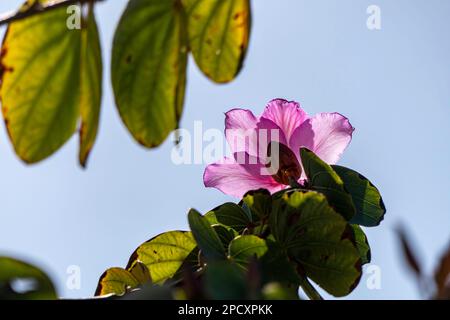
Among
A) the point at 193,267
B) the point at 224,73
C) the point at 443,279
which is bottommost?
the point at 193,267

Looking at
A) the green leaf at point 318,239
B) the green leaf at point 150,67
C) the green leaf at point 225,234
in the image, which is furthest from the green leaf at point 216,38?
the green leaf at point 225,234

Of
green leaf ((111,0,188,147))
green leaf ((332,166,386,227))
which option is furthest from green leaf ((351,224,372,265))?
green leaf ((111,0,188,147))

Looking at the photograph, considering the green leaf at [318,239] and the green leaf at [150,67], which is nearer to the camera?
the green leaf at [150,67]

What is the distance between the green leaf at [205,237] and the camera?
0.74 m

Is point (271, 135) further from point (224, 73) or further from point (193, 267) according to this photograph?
point (224, 73)

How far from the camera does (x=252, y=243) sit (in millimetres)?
716

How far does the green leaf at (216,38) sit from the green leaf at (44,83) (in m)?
0.09

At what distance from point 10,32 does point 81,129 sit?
11 centimetres

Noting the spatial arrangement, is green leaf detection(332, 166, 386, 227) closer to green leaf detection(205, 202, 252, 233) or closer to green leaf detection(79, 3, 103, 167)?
green leaf detection(205, 202, 252, 233)

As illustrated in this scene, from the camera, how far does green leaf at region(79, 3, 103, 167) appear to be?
21.8 inches

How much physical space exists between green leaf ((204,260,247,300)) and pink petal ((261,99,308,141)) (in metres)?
0.54

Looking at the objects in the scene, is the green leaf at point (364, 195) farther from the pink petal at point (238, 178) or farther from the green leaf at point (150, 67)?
the green leaf at point (150, 67)
